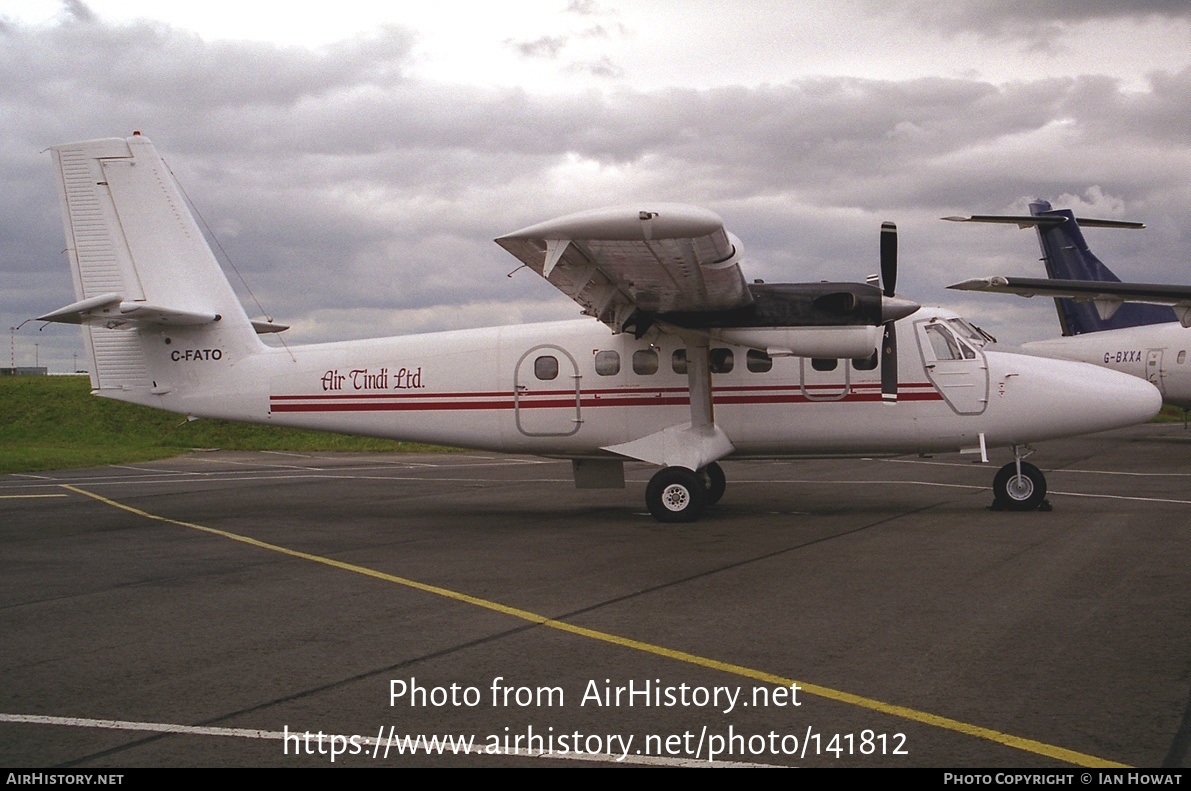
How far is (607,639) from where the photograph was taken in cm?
652

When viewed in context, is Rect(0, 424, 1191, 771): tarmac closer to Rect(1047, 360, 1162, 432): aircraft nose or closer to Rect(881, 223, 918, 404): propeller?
Rect(1047, 360, 1162, 432): aircraft nose

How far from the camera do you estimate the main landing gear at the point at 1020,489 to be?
1320cm

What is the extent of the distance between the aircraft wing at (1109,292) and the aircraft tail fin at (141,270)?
54.7ft

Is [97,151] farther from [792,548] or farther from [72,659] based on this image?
[792,548]

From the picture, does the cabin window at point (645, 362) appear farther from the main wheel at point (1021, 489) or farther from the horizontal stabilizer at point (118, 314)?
the horizontal stabilizer at point (118, 314)

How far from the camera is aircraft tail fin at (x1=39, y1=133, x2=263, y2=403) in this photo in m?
14.4

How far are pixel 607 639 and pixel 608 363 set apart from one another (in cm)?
783

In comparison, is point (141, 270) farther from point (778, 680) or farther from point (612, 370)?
point (778, 680)

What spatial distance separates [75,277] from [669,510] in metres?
9.96

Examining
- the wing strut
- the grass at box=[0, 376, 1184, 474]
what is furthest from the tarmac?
the grass at box=[0, 376, 1184, 474]

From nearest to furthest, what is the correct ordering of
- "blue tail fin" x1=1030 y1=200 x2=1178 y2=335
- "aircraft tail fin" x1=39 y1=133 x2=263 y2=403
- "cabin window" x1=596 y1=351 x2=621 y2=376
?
"cabin window" x1=596 y1=351 x2=621 y2=376 < "aircraft tail fin" x1=39 y1=133 x2=263 y2=403 < "blue tail fin" x1=1030 y1=200 x2=1178 y2=335

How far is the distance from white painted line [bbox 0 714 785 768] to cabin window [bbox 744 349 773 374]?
981 cm

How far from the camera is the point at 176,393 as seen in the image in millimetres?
14758
